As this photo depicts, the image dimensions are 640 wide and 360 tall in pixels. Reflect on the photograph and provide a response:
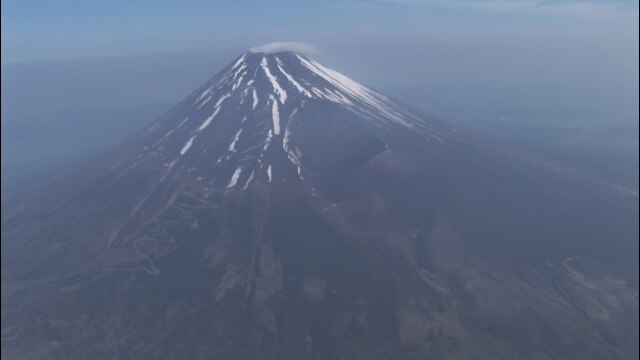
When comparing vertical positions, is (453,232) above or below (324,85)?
below

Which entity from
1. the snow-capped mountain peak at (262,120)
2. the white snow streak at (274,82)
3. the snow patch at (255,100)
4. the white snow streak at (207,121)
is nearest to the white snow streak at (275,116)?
the snow-capped mountain peak at (262,120)

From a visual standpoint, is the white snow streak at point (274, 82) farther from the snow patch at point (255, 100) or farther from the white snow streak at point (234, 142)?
the white snow streak at point (234, 142)

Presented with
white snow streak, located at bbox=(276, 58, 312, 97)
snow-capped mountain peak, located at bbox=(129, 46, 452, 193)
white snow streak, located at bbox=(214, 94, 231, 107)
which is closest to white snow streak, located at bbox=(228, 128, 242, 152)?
snow-capped mountain peak, located at bbox=(129, 46, 452, 193)

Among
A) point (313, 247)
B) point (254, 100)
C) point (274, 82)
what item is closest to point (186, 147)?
point (254, 100)

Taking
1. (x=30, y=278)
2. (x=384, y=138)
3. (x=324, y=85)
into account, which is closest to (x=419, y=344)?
(x=384, y=138)

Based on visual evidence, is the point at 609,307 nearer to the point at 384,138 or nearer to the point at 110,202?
the point at 384,138
